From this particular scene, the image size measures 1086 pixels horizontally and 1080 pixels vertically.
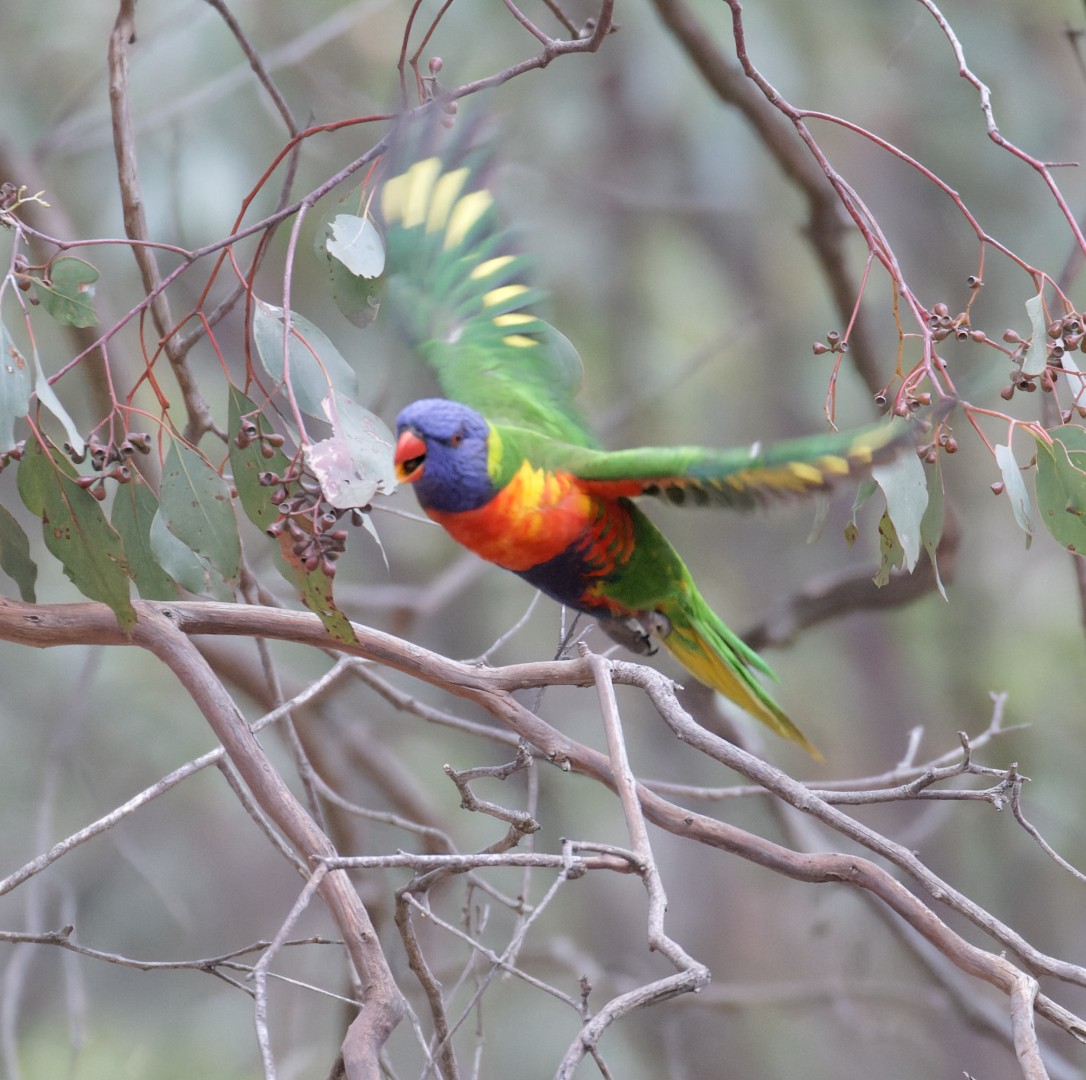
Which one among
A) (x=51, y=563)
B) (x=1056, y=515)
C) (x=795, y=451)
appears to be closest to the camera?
(x=795, y=451)

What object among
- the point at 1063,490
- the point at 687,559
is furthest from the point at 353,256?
the point at 687,559

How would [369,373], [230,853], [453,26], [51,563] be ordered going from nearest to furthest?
[453,26], [369,373], [51,563], [230,853]

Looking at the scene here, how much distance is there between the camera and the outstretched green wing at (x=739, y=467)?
88 centimetres

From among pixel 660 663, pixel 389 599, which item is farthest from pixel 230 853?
pixel 389 599

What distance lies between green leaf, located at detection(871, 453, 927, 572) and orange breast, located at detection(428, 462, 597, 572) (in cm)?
44

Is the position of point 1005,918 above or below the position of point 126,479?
below

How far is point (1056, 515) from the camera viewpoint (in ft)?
3.40

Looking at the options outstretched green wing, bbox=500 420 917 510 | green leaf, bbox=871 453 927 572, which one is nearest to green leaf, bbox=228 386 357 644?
outstretched green wing, bbox=500 420 917 510

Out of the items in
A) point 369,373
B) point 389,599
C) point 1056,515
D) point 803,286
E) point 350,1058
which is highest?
point 803,286

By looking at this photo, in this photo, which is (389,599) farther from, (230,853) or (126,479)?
(230,853)

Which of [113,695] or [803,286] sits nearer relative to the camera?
[113,695]

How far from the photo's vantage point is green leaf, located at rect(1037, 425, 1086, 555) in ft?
3.36

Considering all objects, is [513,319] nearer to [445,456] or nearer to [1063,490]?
[445,456]

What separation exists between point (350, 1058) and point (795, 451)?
0.52 meters
